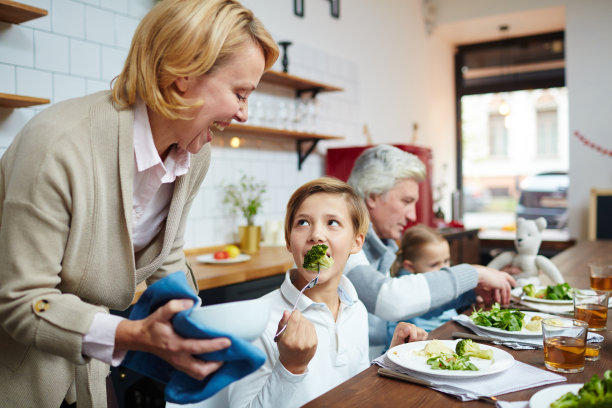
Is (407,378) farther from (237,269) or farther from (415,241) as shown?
(237,269)

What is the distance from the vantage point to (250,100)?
3.43 m

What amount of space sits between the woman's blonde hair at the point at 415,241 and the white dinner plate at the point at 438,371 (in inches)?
34.8

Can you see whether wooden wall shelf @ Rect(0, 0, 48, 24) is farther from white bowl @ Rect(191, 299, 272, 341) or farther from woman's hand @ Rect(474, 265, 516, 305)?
woman's hand @ Rect(474, 265, 516, 305)

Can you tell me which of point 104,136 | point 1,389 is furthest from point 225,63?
point 1,389

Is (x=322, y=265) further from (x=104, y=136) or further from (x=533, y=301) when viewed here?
(x=533, y=301)

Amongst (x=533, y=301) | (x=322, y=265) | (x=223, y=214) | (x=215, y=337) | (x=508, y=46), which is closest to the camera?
(x=215, y=337)

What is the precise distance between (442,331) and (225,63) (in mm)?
860

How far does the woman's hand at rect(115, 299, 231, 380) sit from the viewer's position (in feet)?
2.55

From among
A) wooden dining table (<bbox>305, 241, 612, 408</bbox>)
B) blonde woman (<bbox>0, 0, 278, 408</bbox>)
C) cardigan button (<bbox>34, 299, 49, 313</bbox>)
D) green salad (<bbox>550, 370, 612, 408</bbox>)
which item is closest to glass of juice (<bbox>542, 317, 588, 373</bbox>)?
wooden dining table (<bbox>305, 241, 612, 408</bbox>)

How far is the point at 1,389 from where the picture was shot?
1.10 meters

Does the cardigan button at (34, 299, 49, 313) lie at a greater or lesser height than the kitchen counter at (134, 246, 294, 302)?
greater

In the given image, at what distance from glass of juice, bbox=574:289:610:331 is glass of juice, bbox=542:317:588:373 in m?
0.30

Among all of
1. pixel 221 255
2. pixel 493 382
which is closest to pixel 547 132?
pixel 221 255

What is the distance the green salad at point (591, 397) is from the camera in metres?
0.81
